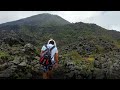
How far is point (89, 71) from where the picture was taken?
528 inches

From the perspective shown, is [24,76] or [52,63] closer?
[52,63]

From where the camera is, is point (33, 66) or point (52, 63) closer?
point (52, 63)
